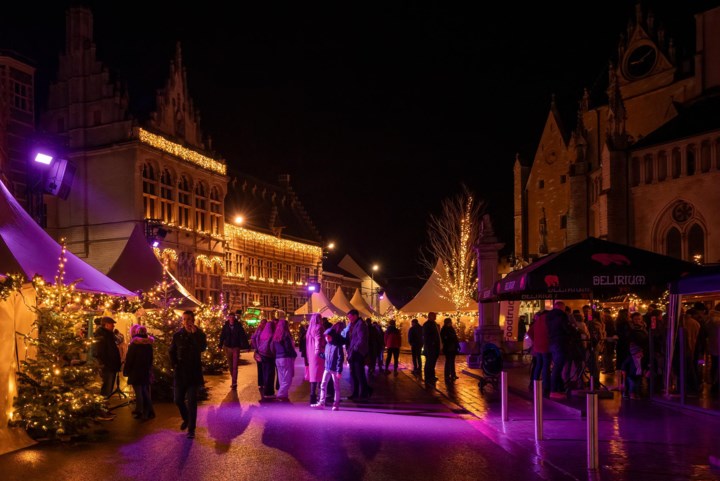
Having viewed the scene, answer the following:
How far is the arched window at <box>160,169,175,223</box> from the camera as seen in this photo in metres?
42.5

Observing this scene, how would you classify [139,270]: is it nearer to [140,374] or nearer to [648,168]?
[140,374]

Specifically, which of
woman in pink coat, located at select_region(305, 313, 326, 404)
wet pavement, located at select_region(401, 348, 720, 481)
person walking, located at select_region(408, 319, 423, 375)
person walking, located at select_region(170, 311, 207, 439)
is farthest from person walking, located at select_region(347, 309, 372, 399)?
person walking, located at select_region(408, 319, 423, 375)

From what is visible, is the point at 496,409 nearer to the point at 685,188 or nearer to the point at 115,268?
the point at 115,268

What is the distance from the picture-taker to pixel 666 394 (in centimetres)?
1447

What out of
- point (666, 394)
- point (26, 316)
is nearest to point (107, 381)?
point (26, 316)

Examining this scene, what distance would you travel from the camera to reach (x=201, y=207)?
46.6 meters

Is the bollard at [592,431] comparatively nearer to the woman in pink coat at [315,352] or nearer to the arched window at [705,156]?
the woman in pink coat at [315,352]

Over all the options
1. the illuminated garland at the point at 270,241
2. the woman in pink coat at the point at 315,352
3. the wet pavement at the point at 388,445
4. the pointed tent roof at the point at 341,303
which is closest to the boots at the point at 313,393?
the woman in pink coat at the point at 315,352

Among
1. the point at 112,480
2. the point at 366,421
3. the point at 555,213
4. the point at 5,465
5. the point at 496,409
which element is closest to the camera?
the point at 112,480

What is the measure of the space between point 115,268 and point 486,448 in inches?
632

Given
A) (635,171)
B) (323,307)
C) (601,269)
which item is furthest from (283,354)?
(635,171)

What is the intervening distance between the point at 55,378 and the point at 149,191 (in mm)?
31903

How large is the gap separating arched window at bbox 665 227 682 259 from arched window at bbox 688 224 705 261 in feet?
2.03

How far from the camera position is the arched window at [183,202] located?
4410cm
